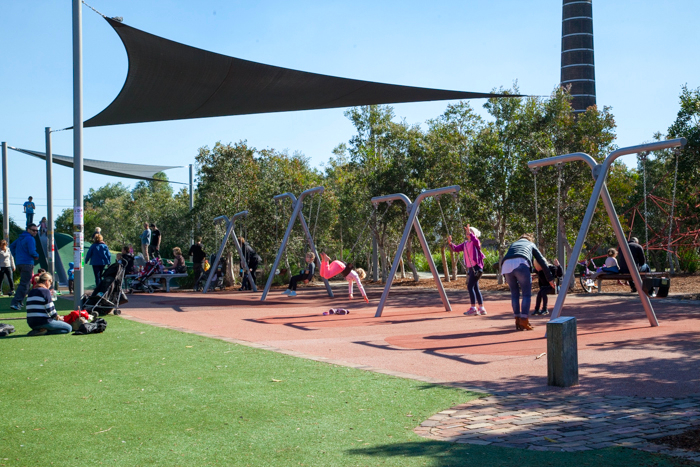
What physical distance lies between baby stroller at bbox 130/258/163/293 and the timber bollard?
1709 cm

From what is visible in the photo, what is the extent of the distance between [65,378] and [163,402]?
1643 millimetres

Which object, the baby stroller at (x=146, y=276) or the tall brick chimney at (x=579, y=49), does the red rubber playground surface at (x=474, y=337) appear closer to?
the baby stroller at (x=146, y=276)

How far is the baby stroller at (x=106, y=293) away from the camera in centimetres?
1181

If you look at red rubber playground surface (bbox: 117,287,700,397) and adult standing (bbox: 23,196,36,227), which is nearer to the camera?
red rubber playground surface (bbox: 117,287,700,397)

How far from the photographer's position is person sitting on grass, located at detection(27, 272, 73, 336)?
9.27 meters

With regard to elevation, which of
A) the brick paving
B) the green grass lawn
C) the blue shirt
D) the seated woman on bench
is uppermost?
the blue shirt

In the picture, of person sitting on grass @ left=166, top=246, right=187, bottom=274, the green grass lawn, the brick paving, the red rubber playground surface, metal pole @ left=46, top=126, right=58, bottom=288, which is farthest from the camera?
person sitting on grass @ left=166, top=246, right=187, bottom=274

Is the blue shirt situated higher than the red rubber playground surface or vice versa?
the blue shirt

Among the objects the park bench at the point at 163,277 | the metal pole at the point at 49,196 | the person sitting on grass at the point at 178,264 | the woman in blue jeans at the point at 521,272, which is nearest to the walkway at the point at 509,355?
the woman in blue jeans at the point at 521,272

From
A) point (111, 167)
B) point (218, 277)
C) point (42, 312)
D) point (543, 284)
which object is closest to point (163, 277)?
point (218, 277)

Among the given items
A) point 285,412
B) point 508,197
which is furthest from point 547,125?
point 285,412

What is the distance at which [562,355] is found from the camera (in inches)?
222

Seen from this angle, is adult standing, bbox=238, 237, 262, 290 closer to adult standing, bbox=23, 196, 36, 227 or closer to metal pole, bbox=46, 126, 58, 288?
metal pole, bbox=46, 126, 58, 288

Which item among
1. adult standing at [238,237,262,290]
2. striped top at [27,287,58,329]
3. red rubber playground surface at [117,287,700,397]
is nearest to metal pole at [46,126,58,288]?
red rubber playground surface at [117,287,700,397]
